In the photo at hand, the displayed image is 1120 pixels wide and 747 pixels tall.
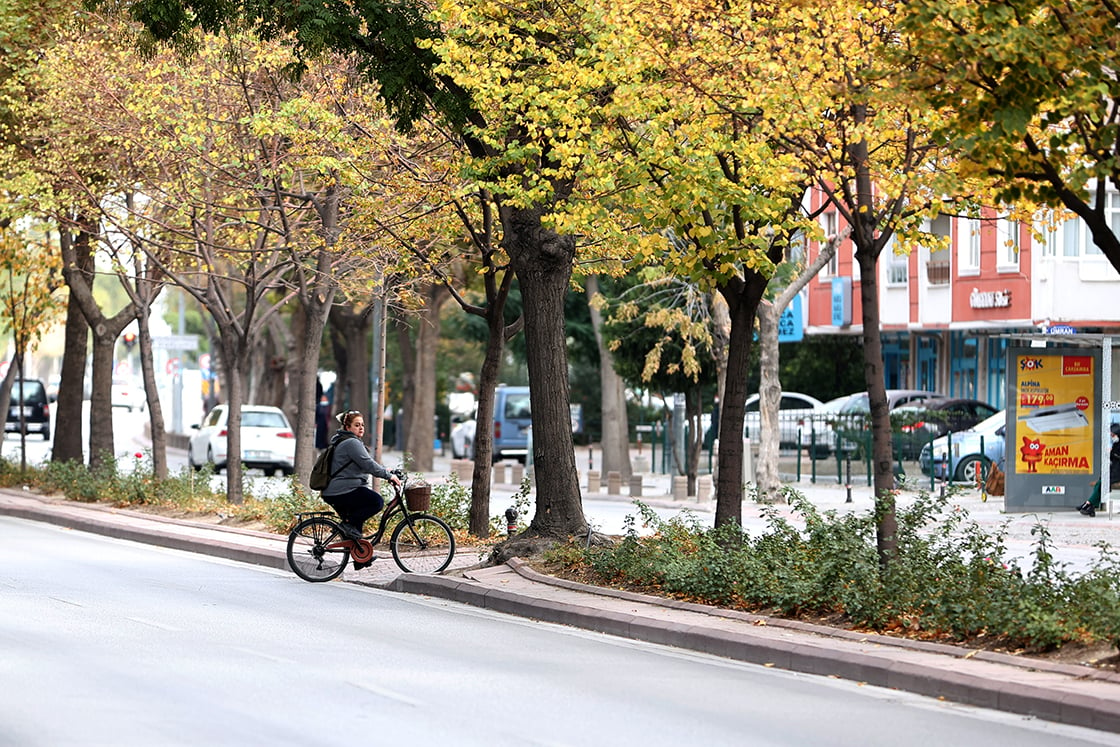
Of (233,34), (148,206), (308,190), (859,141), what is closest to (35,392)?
(148,206)

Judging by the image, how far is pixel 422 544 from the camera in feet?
63.4

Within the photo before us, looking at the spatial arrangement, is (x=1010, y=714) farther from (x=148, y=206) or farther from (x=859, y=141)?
(x=148, y=206)

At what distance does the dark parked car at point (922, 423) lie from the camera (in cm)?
3612

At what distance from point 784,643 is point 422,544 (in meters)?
7.31

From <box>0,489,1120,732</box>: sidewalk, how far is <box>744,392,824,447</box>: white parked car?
755 inches

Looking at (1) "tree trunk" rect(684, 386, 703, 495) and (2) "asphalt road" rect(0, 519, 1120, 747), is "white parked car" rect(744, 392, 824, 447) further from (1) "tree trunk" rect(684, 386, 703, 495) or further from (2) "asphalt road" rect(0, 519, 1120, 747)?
(2) "asphalt road" rect(0, 519, 1120, 747)

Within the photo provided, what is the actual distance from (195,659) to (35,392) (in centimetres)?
5761

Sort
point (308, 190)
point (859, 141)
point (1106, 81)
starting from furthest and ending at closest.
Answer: point (308, 190) < point (859, 141) < point (1106, 81)

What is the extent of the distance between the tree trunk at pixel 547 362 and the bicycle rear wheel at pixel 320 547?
1966 millimetres

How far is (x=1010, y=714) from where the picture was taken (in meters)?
10.5

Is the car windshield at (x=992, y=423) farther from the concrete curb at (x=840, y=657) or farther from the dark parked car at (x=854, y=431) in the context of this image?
the concrete curb at (x=840, y=657)

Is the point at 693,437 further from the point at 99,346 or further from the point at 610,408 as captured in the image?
the point at 99,346

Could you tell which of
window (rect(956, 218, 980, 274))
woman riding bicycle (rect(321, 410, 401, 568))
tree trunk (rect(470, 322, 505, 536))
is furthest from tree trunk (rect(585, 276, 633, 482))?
woman riding bicycle (rect(321, 410, 401, 568))

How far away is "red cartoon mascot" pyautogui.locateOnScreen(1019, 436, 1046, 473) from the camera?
26.9m
